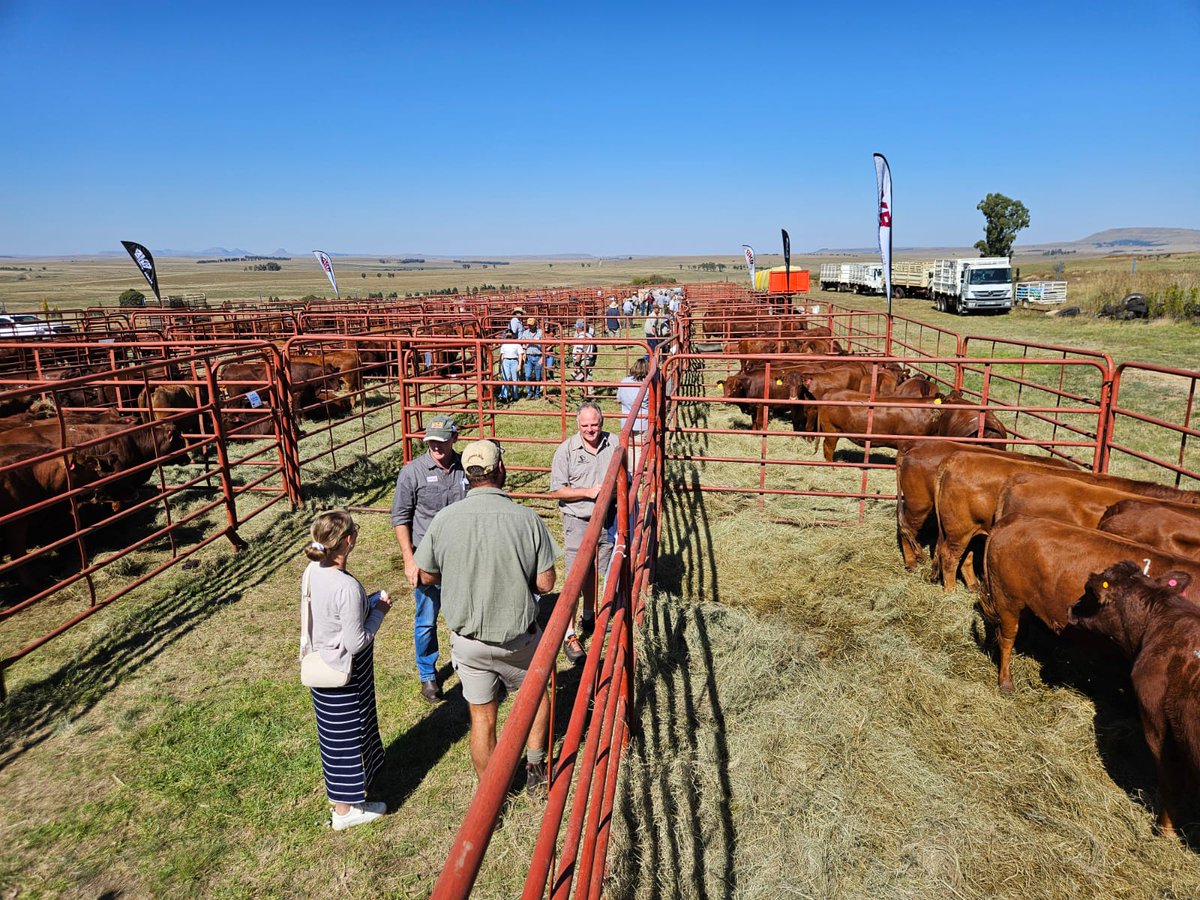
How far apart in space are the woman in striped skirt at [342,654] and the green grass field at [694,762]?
225 millimetres

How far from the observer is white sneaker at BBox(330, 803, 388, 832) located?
353cm

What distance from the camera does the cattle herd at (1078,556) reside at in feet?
11.2

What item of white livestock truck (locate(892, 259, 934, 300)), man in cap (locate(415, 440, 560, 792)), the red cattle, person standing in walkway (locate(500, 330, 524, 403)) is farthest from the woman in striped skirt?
white livestock truck (locate(892, 259, 934, 300))

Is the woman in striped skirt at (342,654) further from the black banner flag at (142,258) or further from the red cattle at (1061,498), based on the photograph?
the black banner flag at (142,258)

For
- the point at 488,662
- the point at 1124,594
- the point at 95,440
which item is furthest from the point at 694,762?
the point at 95,440

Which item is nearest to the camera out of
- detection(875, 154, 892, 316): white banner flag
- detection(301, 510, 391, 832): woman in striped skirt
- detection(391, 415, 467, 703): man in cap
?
detection(301, 510, 391, 832): woman in striped skirt

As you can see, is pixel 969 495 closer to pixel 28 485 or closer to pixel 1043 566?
pixel 1043 566

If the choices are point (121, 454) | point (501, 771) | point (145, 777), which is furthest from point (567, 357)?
point (501, 771)

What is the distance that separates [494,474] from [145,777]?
9.07ft

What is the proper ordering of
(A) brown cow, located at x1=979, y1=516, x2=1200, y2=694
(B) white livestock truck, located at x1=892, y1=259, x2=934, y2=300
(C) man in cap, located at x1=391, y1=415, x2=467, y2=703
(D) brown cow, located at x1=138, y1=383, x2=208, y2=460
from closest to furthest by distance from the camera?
(A) brown cow, located at x1=979, y1=516, x2=1200, y2=694
(C) man in cap, located at x1=391, y1=415, x2=467, y2=703
(D) brown cow, located at x1=138, y1=383, x2=208, y2=460
(B) white livestock truck, located at x1=892, y1=259, x2=934, y2=300

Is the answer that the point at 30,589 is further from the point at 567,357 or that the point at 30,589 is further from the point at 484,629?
the point at 567,357

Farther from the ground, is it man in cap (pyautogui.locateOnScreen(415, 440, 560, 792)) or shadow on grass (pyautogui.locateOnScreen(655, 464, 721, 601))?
man in cap (pyautogui.locateOnScreen(415, 440, 560, 792))

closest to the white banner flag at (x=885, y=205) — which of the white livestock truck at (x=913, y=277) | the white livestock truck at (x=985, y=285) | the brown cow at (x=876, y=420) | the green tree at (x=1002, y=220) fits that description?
the brown cow at (x=876, y=420)

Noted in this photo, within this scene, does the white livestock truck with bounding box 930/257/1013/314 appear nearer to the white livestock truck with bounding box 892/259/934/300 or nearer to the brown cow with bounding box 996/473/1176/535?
the white livestock truck with bounding box 892/259/934/300
